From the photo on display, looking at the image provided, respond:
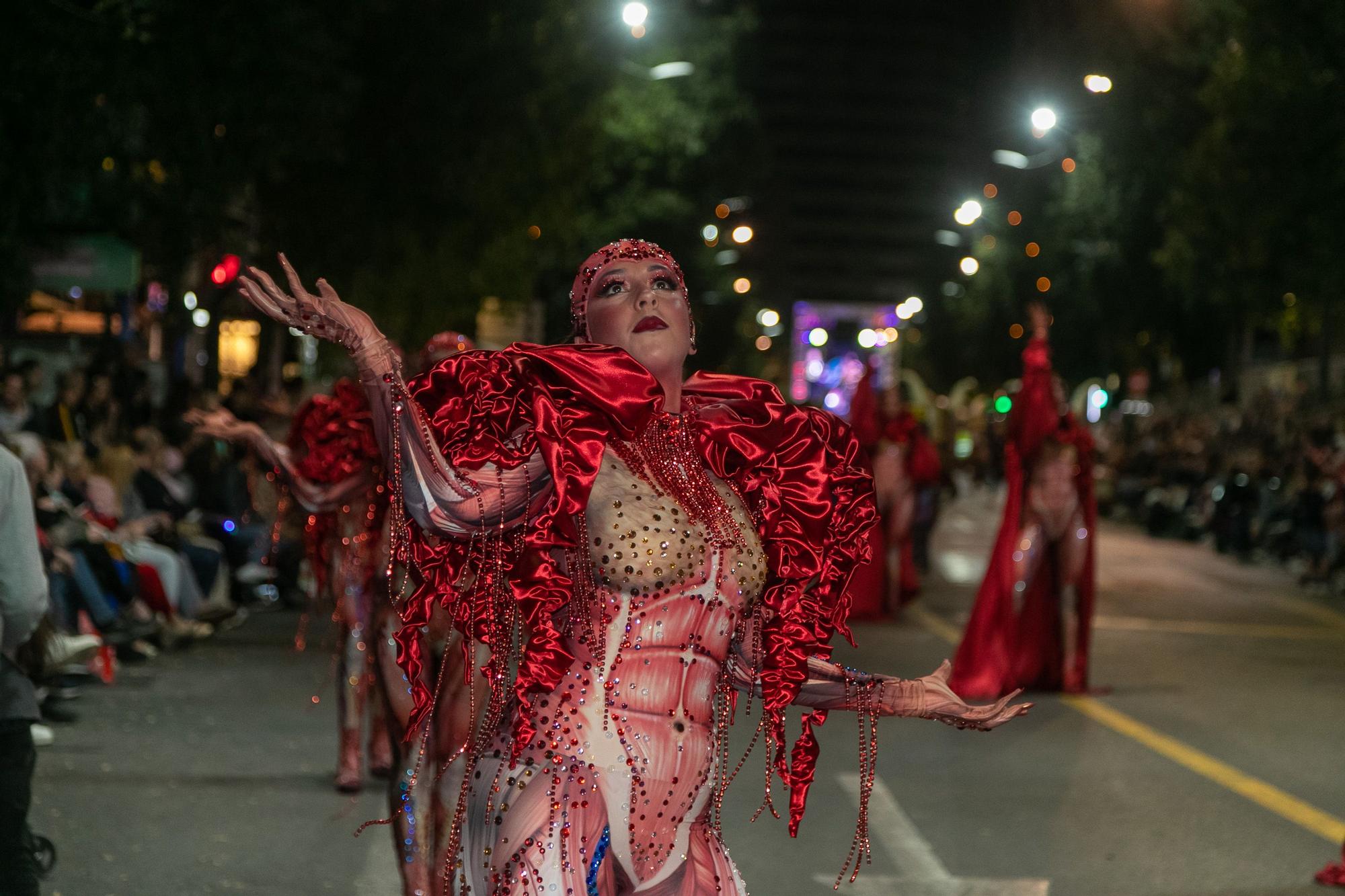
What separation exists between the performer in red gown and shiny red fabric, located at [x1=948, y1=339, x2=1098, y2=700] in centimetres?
447

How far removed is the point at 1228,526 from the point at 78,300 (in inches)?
666

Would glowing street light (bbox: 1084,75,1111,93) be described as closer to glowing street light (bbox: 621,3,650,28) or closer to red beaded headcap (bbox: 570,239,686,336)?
glowing street light (bbox: 621,3,650,28)

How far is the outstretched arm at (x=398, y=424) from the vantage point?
323 centimetres

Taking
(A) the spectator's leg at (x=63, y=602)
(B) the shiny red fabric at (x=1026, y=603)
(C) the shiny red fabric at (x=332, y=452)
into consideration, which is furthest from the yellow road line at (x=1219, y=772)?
(A) the spectator's leg at (x=63, y=602)

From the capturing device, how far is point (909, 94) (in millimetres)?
192125

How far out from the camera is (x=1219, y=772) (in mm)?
9023

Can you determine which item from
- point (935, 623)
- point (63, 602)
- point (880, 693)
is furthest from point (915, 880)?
point (935, 623)

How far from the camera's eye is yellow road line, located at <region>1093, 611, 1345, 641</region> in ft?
51.5

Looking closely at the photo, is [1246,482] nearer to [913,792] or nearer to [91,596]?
[91,596]

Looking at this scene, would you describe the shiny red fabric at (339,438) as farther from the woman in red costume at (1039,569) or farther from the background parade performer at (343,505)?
the woman in red costume at (1039,569)

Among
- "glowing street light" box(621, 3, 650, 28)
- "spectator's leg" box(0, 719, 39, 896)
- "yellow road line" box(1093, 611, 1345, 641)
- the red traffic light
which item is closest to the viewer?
"spectator's leg" box(0, 719, 39, 896)

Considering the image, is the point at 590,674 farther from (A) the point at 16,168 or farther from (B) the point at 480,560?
(A) the point at 16,168

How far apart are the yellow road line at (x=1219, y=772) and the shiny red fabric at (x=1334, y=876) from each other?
792mm

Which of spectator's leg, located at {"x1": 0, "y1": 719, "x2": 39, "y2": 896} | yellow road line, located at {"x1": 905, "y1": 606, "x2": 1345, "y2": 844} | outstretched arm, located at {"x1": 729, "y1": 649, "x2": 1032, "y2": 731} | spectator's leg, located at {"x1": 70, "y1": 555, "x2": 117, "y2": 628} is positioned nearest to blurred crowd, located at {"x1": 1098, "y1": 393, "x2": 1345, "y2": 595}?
yellow road line, located at {"x1": 905, "y1": 606, "x2": 1345, "y2": 844}
